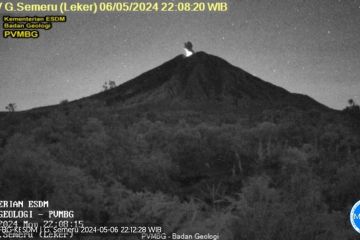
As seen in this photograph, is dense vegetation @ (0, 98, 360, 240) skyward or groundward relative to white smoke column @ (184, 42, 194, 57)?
groundward

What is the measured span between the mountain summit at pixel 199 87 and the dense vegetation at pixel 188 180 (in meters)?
52.1

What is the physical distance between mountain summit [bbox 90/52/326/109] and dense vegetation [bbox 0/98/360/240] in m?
52.1

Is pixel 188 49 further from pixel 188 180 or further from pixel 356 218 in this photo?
pixel 356 218

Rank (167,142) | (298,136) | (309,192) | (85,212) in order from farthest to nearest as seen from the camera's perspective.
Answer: (298,136) → (167,142) → (309,192) → (85,212)

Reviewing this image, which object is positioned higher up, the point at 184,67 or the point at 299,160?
the point at 184,67

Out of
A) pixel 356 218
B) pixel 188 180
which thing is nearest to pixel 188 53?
pixel 188 180

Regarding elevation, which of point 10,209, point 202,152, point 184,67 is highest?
point 184,67

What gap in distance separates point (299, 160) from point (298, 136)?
152 inches

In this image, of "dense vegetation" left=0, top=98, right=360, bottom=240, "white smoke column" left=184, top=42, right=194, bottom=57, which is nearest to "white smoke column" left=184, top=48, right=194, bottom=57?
"white smoke column" left=184, top=42, right=194, bottom=57

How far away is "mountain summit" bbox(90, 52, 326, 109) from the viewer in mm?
70938

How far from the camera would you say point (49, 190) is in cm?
629

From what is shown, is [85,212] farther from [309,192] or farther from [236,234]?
[309,192]

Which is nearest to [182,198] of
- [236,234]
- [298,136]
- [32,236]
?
[236,234]

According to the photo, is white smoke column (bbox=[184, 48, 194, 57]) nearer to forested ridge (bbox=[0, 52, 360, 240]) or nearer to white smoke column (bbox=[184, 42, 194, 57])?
white smoke column (bbox=[184, 42, 194, 57])
